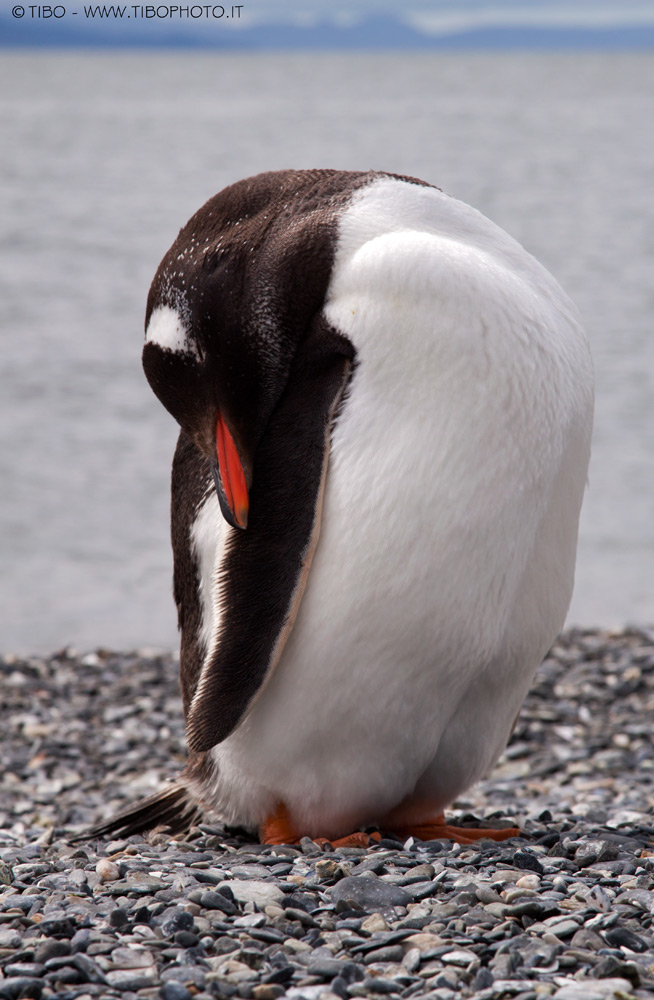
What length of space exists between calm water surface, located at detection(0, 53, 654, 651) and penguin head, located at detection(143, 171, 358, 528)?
4244mm

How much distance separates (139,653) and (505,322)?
4090 millimetres

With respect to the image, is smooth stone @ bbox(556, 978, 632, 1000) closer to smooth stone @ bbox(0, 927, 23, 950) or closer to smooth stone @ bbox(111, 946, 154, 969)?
smooth stone @ bbox(111, 946, 154, 969)

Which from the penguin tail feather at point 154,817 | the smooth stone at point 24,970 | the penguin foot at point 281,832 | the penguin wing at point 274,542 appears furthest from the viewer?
the penguin tail feather at point 154,817

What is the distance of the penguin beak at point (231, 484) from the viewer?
2.73 metres

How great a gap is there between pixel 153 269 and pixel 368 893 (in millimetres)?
17659

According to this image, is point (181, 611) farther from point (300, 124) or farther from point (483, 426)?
point (300, 124)

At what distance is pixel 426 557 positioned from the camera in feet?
8.64

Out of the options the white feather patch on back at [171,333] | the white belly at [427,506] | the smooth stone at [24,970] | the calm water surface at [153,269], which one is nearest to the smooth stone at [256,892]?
the smooth stone at [24,970]

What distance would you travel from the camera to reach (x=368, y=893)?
2277 mm

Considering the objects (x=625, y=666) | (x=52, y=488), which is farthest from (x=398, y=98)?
(x=625, y=666)

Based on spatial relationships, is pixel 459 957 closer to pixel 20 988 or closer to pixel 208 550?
pixel 20 988

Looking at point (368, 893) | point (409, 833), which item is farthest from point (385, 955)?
point (409, 833)

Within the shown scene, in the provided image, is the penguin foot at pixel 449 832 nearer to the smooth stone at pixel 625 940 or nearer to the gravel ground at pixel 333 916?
the gravel ground at pixel 333 916

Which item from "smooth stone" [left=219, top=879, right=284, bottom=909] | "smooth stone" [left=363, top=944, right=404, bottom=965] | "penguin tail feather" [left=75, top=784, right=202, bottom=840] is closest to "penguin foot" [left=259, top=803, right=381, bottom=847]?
"penguin tail feather" [left=75, top=784, right=202, bottom=840]
